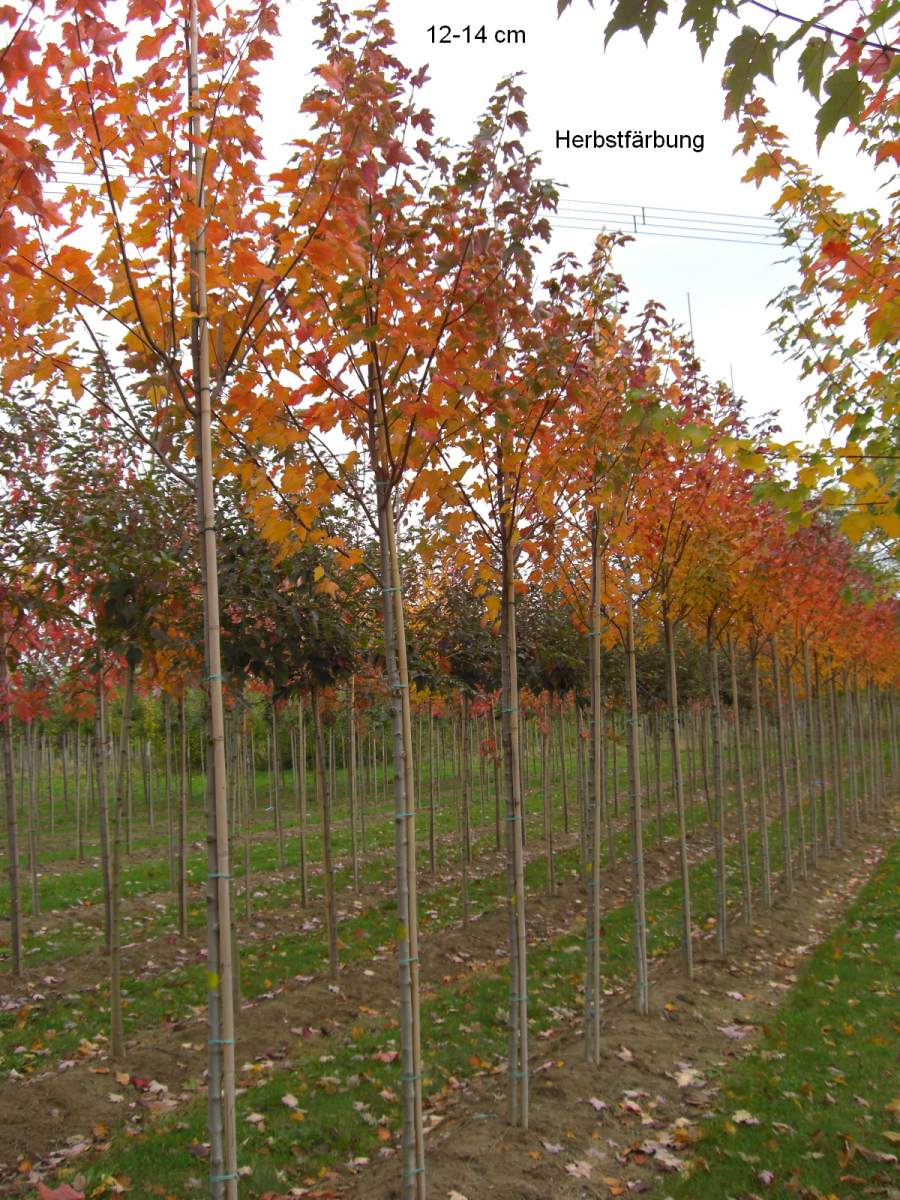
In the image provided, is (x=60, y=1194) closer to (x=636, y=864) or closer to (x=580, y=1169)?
(x=580, y=1169)

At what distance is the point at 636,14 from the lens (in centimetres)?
196

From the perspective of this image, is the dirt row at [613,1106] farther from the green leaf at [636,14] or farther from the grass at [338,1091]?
the green leaf at [636,14]

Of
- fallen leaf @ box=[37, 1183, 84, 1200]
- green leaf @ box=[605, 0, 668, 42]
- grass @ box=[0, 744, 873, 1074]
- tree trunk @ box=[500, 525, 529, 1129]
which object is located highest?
green leaf @ box=[605, 0, 668, 42]

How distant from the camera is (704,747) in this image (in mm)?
19359

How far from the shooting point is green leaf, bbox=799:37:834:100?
2.08 metres

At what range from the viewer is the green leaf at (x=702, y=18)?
6.70 feet

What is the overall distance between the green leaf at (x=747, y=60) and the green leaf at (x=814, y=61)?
84mm

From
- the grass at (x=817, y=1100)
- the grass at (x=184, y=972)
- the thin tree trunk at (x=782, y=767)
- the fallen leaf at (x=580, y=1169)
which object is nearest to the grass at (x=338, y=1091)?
the fallen leaf at (x=580, y=1169)

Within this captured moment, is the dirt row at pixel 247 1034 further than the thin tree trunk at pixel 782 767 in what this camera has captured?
No

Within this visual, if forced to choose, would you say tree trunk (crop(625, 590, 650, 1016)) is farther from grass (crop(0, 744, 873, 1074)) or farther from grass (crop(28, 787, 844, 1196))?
grass (crop(0, 744, 873, 1074))

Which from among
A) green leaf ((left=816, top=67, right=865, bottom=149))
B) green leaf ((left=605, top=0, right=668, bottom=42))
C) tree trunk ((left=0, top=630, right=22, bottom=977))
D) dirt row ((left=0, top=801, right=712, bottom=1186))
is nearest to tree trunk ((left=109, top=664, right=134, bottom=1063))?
dirt row ((left=0, top=801, right=712, bottom=1186))

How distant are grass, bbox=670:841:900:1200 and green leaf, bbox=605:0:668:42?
15.9ft

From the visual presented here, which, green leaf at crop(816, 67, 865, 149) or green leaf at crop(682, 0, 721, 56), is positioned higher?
green leaf at crop(682, 0, 721, 56)

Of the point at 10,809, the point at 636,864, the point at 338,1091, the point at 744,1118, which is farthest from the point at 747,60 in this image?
the point at 10,809
